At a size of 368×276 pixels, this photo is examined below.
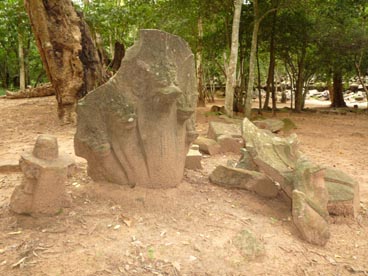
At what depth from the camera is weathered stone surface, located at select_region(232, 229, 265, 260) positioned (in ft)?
9.23

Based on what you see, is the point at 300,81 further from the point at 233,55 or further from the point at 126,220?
the point at 126,220

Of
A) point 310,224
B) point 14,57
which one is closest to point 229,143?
point 310,224

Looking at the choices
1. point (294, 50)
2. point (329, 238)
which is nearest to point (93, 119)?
point (329, 238)

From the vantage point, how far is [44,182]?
279cm

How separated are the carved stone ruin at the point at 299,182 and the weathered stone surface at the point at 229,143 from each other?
164cm

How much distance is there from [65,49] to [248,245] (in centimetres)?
628

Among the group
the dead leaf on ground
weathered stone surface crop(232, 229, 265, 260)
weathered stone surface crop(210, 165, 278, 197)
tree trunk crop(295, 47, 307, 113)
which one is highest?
tree trunk crop(295, 47, 307, 113)

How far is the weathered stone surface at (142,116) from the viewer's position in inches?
127

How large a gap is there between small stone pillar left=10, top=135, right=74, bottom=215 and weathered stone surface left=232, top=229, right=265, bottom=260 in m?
Answer: 1.53

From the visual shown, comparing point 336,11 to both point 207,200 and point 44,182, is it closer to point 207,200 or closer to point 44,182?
point 207,200

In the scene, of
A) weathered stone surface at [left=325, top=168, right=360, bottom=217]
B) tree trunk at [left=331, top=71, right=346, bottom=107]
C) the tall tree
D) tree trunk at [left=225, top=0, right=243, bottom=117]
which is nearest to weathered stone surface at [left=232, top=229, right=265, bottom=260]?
weathered stone surface at [left=325, top=168, right=360, bottom=217]

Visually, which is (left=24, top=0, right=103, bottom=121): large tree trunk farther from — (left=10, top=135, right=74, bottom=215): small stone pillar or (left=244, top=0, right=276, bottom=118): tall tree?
(left=10, top=135, right=74, bottom=215): small stone pillar

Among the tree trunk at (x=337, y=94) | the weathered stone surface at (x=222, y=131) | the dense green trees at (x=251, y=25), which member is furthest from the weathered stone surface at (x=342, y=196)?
the tree trunk at (x=337, y=94)

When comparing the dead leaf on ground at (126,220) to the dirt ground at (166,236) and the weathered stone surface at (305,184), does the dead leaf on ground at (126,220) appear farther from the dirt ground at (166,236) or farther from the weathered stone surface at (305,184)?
the weathered stone surface at (305,184)
